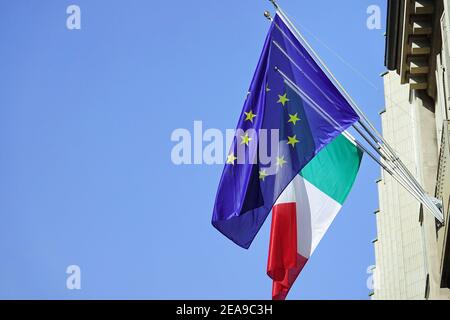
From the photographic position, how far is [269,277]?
27141mm

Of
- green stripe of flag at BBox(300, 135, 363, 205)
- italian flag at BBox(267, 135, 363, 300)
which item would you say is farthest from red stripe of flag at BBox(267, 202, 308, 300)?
green stripe of flag at BBox(300, 135, 363, 205)

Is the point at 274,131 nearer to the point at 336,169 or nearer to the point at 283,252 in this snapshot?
the point at 336,169

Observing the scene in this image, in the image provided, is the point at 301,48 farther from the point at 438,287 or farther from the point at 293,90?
the point at 438,287

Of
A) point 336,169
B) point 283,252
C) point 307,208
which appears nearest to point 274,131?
point 336,169

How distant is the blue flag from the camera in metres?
27.2

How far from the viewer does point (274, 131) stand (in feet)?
90.6

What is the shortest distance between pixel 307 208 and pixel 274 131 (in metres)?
1.88

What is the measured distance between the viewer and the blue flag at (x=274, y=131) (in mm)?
27203

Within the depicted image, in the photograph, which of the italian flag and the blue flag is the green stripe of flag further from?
the blue flag

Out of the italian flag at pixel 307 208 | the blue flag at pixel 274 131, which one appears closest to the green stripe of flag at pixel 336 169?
the italian flag at pixel 307 208

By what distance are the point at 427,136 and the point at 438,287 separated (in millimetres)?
4242

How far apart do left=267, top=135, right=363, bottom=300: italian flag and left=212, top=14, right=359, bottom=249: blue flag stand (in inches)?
29.2
